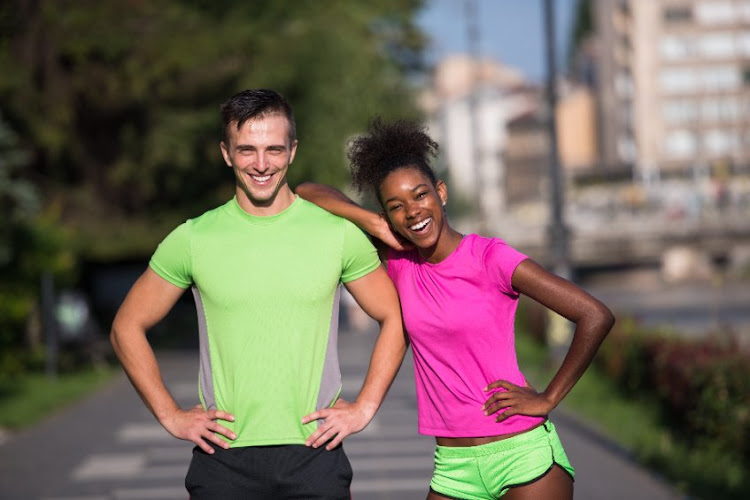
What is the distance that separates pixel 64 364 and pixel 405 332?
794 inches

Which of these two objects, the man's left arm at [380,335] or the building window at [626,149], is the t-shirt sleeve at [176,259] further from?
the building window at [626,149]

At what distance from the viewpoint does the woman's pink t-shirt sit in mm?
4344

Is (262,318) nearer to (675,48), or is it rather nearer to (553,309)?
(553,309)

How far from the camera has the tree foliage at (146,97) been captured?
22.2 m

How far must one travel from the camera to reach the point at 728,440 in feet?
36.4

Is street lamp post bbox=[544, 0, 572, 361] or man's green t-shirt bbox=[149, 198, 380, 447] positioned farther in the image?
street lamp post bbox=[544, 0, 572, 361]

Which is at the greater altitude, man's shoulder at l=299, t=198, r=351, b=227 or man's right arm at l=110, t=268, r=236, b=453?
man's shoulder at l=299, t=198, r=351, b=227

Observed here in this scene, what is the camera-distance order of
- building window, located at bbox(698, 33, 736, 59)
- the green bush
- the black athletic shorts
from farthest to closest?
1. building window, located at bbox(698, 33, 736, 59)
2. the green bush
3. the black athletic shorts

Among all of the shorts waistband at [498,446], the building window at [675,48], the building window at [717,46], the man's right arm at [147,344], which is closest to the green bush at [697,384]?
the shorts waistband at [498,446]

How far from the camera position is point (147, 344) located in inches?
174

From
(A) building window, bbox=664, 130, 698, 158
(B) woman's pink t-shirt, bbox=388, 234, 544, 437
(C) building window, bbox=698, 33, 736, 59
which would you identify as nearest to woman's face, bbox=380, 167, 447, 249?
(B) woman's pink t-shirt, bbox=388, 234, 544, 437

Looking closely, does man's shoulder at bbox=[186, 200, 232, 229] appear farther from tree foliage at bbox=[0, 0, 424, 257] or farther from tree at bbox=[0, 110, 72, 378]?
tree foliage at bbox=[0, 0, 424, 257]

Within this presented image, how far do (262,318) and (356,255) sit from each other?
377mm

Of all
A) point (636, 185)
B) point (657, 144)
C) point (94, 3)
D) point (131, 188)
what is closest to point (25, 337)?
point (131, 188)
